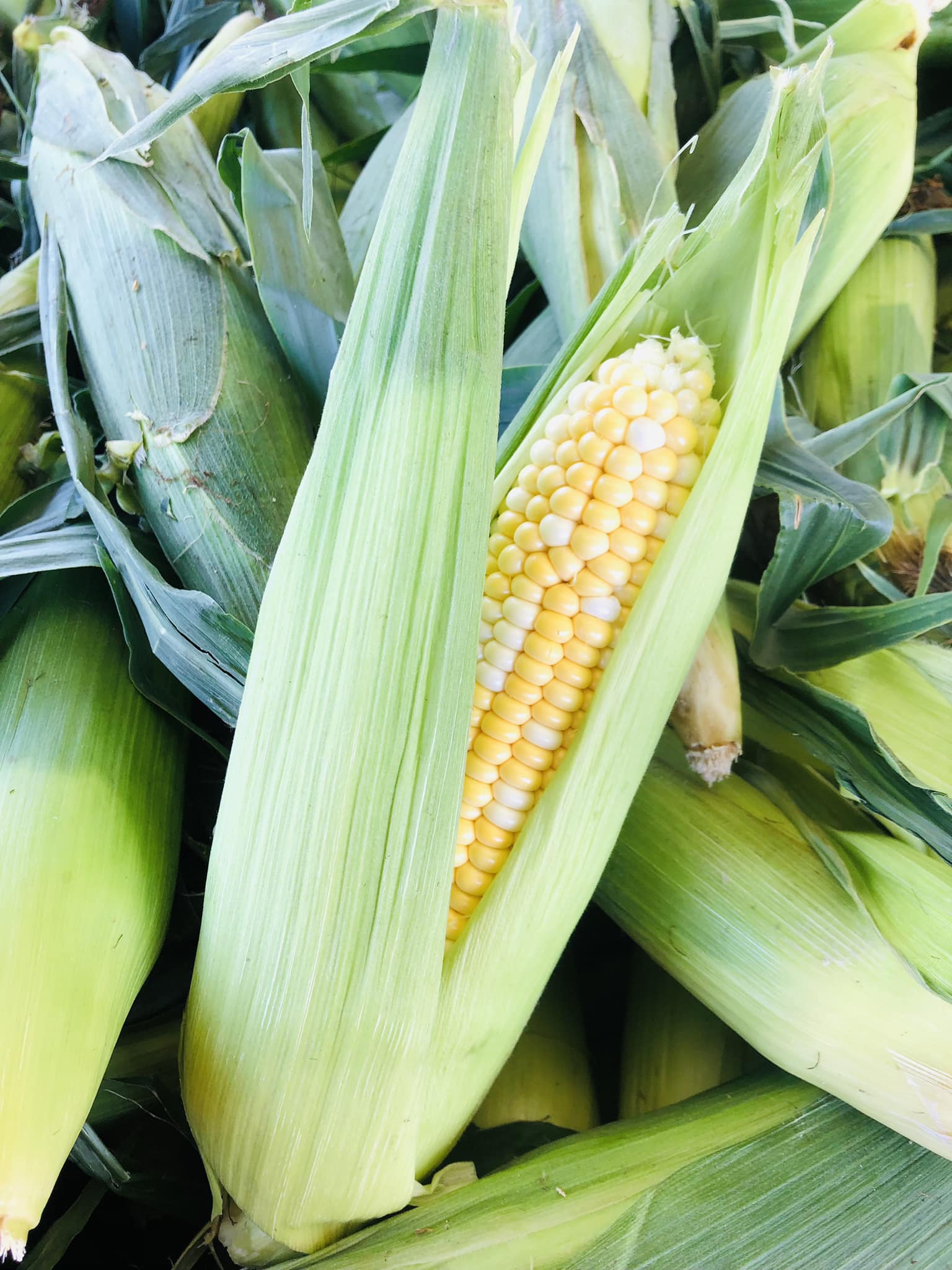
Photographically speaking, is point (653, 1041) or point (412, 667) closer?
point (412, 667)

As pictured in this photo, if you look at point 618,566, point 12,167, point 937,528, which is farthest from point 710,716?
point 12,167

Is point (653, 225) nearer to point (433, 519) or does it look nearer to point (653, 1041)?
point (433, 519)

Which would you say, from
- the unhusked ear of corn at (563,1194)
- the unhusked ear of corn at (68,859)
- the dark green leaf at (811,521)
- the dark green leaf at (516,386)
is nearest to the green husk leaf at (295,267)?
the dark green leaf at (516,386)

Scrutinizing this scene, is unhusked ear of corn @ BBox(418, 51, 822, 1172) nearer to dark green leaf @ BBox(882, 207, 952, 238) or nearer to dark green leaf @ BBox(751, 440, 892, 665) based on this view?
dark green leaf @ BBox(751, 440, 892, 665)

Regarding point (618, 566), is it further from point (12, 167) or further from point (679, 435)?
point (12, 167)

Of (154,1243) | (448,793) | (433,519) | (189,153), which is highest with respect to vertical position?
(189,153)

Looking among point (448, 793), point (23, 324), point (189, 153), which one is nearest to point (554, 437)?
point (448, 793)
